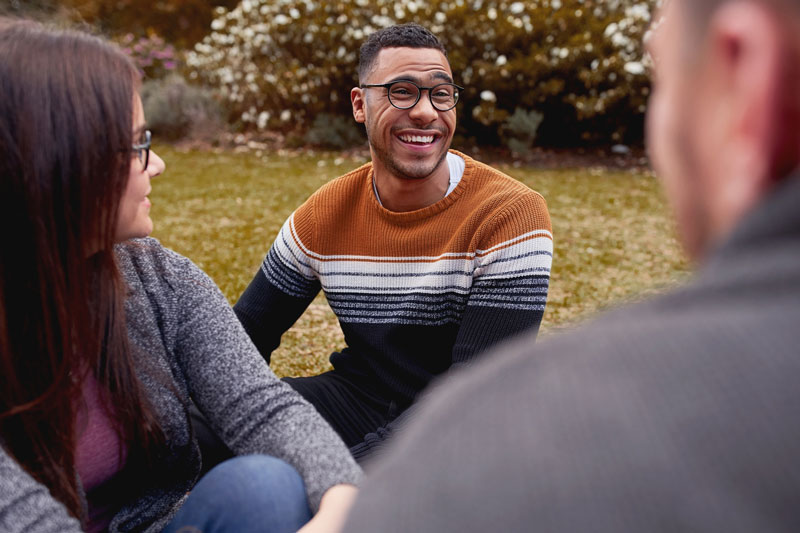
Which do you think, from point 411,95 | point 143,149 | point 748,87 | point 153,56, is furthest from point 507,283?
point 153,56

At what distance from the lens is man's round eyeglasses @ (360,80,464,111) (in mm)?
2559

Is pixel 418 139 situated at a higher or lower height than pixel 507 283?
higher

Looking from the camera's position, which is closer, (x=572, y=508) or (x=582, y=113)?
(x=572, y=508)

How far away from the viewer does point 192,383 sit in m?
1.85

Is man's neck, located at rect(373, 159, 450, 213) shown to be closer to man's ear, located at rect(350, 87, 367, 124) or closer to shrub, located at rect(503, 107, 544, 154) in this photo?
man's ear, located at rect(350, 87, 367, 124)

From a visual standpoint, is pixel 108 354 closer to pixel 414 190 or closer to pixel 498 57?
pixel 414 190

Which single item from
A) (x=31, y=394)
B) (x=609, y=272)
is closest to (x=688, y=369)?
(x=31, y=394)

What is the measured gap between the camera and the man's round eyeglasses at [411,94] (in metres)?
2.56

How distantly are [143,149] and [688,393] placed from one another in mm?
1351

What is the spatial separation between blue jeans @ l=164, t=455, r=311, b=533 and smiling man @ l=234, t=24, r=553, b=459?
70 centimetres

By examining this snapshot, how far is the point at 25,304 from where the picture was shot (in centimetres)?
151

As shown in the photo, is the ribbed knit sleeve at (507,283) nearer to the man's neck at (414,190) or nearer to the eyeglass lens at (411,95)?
the man's neck at (414,190)

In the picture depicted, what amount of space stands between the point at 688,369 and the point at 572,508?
5.4 inches

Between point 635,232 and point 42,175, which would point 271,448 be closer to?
point 42,175
